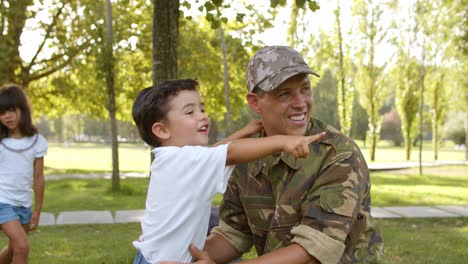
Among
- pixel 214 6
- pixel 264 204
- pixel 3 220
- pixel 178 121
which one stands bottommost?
pixel 3 220

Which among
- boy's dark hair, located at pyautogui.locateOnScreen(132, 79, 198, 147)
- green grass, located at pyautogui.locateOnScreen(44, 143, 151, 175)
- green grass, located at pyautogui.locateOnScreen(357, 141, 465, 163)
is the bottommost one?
green grass, located at pyautogui.locateOnScreen(357, 141, 465, 163)

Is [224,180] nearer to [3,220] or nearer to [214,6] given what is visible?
[3,220]

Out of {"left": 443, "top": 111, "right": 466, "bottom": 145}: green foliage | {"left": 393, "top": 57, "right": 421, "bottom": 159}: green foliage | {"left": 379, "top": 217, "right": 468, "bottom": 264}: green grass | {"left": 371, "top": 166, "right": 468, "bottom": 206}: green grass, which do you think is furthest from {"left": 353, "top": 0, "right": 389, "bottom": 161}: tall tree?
{"left": 443, "top": 111, "right": 466, "bottom": 145}: green foliage

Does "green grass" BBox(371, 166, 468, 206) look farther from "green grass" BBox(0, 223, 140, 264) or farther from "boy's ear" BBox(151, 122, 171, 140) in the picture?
"boy's ear" BBox(151, 122, 171, 140)

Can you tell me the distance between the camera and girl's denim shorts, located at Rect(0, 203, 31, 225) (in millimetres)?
4758

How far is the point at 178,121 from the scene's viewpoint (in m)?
2.47

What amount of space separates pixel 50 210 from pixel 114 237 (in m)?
3.70

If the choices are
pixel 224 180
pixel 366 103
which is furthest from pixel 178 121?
pixel 366 103

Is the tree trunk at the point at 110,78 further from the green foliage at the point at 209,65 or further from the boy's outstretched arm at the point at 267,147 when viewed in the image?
the boy's outstretched arm at the point at 267,147

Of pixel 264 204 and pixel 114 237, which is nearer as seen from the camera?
pixel 264 204

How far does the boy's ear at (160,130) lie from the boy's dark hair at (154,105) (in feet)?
0.07

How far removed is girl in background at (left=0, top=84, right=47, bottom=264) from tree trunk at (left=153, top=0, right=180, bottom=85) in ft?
3.93

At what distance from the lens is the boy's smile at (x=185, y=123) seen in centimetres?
246

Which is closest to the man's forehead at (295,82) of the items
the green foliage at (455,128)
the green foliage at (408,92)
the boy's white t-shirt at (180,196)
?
the boy's white t-shirt at (180,196)
